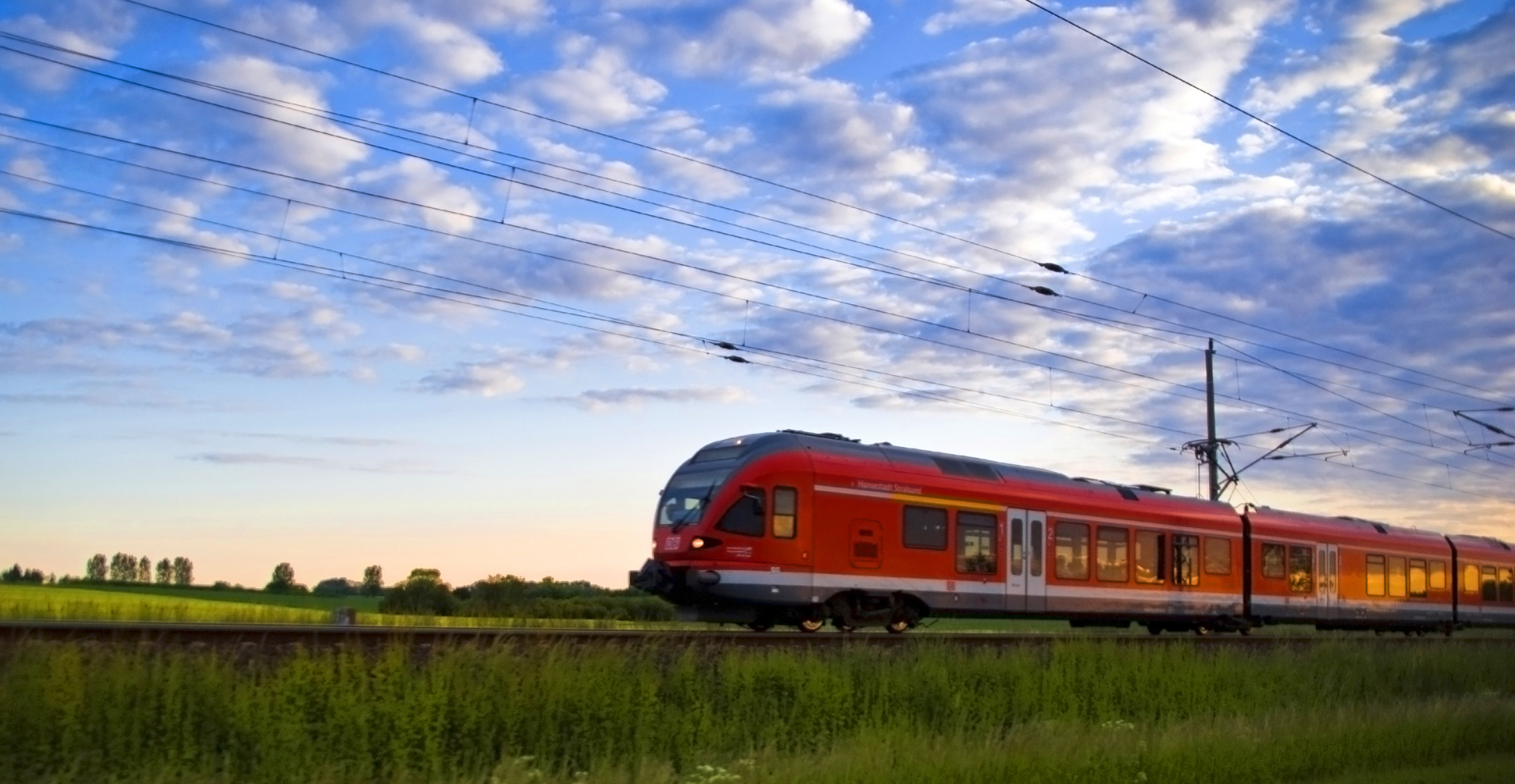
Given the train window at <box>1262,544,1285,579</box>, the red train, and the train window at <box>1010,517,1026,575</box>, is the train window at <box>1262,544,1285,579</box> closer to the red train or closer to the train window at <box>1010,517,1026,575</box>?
the red train

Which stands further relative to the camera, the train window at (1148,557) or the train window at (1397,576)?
the train window at (1397,576)

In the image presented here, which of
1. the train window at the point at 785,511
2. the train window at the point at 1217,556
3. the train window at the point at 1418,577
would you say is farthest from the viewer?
the train window at the point at 1418,577

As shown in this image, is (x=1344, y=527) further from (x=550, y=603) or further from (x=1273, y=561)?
(x=550, y=603)

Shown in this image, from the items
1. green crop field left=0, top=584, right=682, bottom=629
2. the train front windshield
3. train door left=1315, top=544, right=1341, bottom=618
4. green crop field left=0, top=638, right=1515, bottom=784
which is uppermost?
the train front windshield

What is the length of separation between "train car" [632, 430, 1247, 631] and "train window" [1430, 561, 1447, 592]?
1549 centimetres

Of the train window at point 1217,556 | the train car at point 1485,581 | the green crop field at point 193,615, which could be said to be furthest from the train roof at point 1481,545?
the green crop field at point 193,615

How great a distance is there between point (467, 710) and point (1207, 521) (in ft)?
82.9

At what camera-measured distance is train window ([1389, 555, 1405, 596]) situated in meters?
40.2

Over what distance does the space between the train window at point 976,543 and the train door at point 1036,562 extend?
1114mm

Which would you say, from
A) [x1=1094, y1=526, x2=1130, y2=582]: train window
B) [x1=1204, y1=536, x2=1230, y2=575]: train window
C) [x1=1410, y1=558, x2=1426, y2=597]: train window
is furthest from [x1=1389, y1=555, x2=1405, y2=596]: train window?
[x1=1094, y1=526, x2=1130, y2=582]: train window

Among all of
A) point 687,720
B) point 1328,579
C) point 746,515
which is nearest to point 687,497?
point 746,515

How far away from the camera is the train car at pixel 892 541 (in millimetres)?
23359

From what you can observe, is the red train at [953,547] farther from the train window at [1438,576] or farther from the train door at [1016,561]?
the train window at [1438,576]

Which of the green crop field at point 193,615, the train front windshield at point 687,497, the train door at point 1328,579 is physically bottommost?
the green crop field at point 193,615
